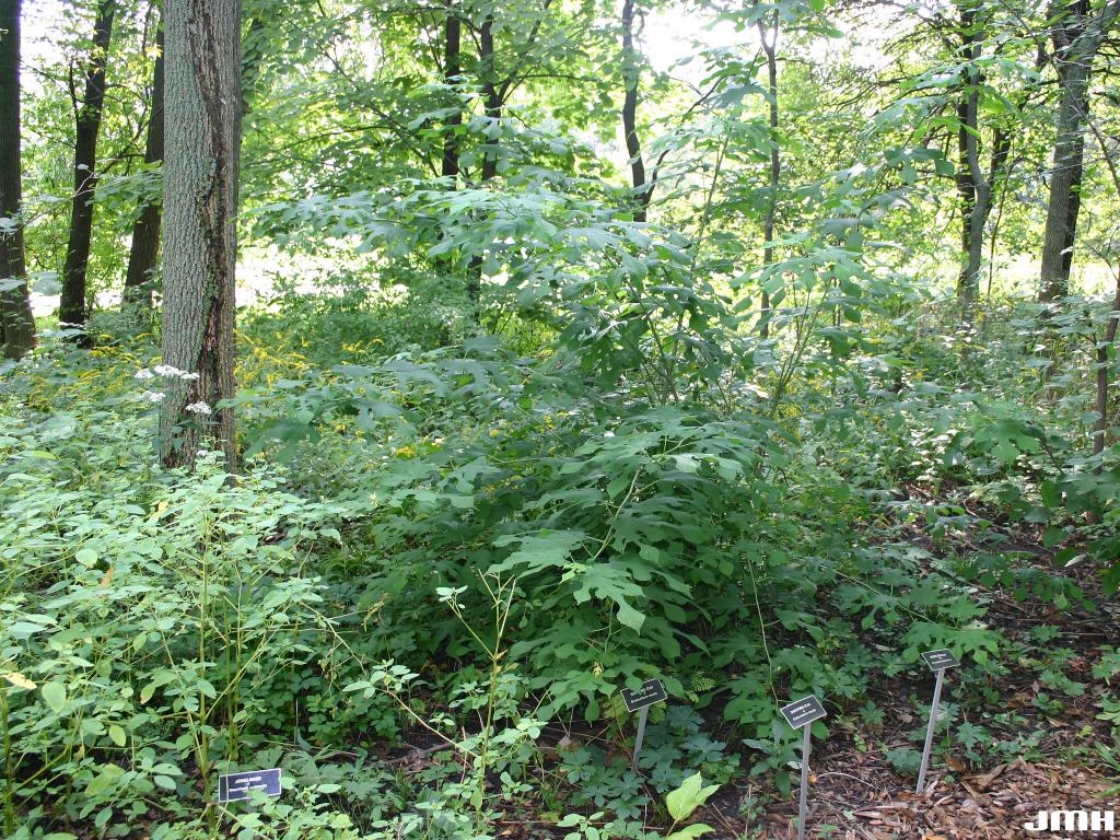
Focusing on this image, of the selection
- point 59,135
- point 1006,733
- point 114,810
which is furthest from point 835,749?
point 59,135

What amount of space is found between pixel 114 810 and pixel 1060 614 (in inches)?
177

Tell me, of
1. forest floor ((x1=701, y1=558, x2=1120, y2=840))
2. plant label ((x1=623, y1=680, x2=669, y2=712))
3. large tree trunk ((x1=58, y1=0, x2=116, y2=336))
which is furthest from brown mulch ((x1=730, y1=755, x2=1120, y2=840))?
large tree trunk ((x1=58, y1=0, x2=116, y2=336))

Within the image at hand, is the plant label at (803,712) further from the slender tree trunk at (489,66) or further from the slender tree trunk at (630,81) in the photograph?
the slender tree trunk at (489,66)

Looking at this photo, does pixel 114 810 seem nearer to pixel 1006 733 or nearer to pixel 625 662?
pixel 625 662

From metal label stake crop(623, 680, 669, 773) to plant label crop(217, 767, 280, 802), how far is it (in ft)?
3.86

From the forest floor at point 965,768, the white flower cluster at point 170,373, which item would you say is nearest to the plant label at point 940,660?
the forest floor at point 965,768

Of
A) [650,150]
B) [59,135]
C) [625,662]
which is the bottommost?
[625,662]

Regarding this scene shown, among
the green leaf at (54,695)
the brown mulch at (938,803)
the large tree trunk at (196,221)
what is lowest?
the brown mulch at (938,803)

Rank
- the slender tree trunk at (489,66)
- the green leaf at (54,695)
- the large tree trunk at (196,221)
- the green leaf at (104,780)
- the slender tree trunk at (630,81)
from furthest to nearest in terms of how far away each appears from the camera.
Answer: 1. the slender tree trunk at (489,66)
2. the slender tree trunk at (630,81)
3. the large tree trunk at (196,221)
4. the green leaf at (104,780)
5. the green leaf at (54,695)

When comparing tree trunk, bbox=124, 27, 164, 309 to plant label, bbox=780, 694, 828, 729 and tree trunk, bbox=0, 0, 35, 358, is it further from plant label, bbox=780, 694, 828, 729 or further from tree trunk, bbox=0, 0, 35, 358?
plant label, bbox=780, 694, 828, 729

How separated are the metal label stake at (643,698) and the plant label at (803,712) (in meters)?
0.43

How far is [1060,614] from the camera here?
4.23 metres

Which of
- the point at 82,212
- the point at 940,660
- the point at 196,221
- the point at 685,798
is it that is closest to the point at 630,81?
the point at 196,221

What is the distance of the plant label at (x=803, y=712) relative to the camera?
272 cm
